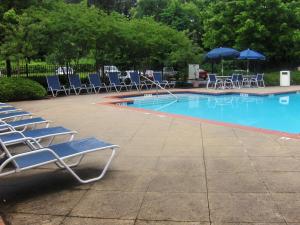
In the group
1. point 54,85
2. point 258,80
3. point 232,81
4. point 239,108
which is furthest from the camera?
point 258,80

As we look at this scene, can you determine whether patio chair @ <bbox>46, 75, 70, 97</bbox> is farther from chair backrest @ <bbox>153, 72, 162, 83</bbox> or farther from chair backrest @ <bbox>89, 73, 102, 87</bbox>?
chair backrest @ <bbox>153, 72, 162, 83</bbox>

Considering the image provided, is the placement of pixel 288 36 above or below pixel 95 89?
above

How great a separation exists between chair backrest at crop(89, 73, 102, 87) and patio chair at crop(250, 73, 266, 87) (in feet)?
28.0

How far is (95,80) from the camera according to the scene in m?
18.1

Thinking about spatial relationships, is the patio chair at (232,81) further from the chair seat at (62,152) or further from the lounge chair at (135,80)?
the chair seat at (62,152)

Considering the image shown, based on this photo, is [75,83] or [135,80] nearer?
[75,83]

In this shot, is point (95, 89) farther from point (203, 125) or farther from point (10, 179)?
point (10, 179)

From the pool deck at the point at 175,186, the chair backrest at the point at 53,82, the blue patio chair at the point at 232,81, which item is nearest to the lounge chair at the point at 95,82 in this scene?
the chair backrest at the point at 53,82

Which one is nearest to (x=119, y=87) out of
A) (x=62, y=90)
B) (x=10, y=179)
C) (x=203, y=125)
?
(x=62, y=90)

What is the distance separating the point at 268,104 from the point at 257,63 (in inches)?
516

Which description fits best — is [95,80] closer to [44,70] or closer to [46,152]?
[44,70]

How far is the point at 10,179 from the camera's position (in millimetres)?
4777

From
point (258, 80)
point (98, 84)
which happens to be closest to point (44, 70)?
point (98, 84)

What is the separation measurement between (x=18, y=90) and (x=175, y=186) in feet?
38.2
